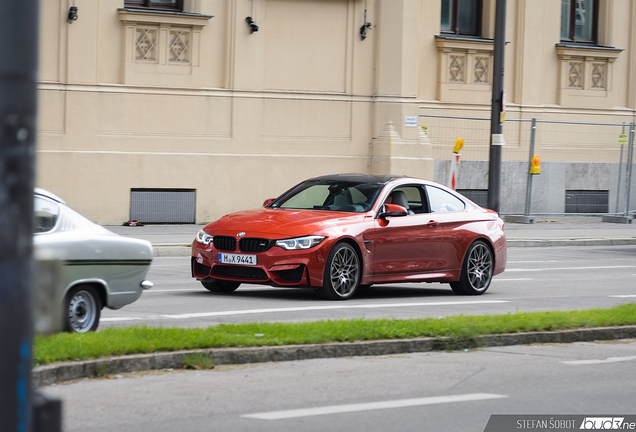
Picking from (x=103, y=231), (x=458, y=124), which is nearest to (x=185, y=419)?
(x=103, y=231)

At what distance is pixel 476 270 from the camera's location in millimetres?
13242

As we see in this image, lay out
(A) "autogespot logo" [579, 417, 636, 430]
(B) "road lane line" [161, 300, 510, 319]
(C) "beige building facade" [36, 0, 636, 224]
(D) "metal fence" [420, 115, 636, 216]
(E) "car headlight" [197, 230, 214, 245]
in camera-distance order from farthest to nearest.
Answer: (D) "metal fence" [420, 115, 636, 216], (C) "beige building facade" [36, 0, 636, 224], (E) "car headlight" [197, 230, 214, 245], (B) "road lane line" [161, 300, 510, 319], (A) "autogespot logo" [579, 417, 636, 430]

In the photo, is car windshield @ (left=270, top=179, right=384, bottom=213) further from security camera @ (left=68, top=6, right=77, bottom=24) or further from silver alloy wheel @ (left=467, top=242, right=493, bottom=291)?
security camera @ (left=68, top=6, right=77, bottom=24)

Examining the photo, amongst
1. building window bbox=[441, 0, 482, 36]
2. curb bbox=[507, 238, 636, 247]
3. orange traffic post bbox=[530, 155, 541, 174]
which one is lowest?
curb bbox=[507, 238, 636, 247]

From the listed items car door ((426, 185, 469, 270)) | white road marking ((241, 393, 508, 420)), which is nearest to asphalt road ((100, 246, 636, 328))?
car door ((426, 185, 469, 270))

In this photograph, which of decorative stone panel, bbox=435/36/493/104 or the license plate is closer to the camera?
the license plate

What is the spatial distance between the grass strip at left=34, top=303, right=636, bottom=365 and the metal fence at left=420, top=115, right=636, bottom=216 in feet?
52.6

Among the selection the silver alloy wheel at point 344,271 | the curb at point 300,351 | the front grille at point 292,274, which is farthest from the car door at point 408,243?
the curb at point 300,351

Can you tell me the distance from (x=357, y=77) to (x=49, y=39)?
7244 millimetres

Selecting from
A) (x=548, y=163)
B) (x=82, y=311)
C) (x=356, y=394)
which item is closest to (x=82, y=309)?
(x=82, y=311)

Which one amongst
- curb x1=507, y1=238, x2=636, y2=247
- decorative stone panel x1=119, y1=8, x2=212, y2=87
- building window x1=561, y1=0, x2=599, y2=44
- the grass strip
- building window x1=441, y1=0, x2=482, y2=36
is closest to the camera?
the grass strip

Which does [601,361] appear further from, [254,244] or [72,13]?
[72,13]

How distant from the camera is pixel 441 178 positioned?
1024 inches

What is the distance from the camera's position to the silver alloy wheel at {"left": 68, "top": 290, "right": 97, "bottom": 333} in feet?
27.1
